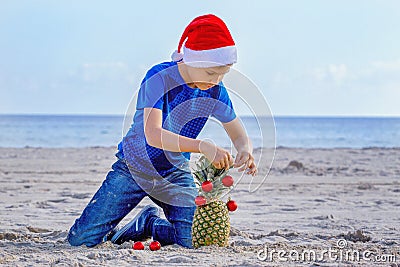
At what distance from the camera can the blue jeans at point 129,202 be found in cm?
462

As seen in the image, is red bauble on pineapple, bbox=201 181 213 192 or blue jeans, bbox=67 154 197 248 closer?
red bauble on pineapple, bbox=201 181 213 192

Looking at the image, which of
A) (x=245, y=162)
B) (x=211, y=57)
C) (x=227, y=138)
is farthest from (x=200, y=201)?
(x=227, y=138)

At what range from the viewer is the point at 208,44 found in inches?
163

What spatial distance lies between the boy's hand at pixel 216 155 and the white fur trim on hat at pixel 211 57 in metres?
0.62

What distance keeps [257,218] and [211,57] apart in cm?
259

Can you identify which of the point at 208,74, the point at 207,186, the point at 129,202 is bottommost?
the point at 129,202

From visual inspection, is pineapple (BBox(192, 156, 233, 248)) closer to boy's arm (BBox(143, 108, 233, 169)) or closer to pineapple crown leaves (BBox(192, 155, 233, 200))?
pineapple crown leaves (BBox(192, 155, 233, 200))

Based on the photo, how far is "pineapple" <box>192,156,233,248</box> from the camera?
410cm

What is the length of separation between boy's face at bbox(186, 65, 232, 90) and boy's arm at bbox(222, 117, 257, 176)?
0.44 meters

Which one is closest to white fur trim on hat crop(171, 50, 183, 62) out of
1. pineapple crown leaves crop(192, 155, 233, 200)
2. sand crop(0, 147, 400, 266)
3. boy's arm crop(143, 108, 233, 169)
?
boy's arm crop(143, 108, 233, 169)

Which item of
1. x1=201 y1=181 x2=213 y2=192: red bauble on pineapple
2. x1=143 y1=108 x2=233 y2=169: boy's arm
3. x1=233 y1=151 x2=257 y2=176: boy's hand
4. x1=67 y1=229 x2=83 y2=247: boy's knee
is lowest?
x1=67 y1=229 x2=83 y2=247: boy's knee

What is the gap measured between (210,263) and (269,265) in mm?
354

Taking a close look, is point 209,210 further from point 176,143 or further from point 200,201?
point 176,143

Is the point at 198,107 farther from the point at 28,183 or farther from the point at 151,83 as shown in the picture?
the point at 28,183
